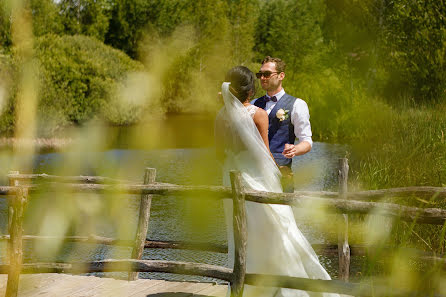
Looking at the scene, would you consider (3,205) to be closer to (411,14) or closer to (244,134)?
(244,134)

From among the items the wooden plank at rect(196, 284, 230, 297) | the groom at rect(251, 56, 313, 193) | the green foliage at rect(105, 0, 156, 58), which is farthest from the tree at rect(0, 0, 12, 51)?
the groom at rect(251, 56, 313, 193)

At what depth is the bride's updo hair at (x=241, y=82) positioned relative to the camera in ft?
16.1

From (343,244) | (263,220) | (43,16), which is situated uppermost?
(43,16)

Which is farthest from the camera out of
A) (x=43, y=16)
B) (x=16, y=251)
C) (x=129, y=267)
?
(x=43, y=16)

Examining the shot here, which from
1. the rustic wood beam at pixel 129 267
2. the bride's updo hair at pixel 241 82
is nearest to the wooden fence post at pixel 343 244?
the rustic wood beam at pixel 129 267

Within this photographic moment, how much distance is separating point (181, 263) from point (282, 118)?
1.49 meters

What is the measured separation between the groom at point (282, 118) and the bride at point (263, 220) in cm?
23

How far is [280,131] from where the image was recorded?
5.45 meters

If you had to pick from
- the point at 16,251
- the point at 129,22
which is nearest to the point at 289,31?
the point at 129,22

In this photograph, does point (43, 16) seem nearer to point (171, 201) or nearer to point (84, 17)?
point (84, 17)

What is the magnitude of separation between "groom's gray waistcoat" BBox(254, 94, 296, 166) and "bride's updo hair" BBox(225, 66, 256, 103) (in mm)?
504

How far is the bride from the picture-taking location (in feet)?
16.5

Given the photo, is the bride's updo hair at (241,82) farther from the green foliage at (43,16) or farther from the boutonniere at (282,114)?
the green foliage at (43,16)

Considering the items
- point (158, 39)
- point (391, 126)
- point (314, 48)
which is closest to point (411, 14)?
point (391, 126)
